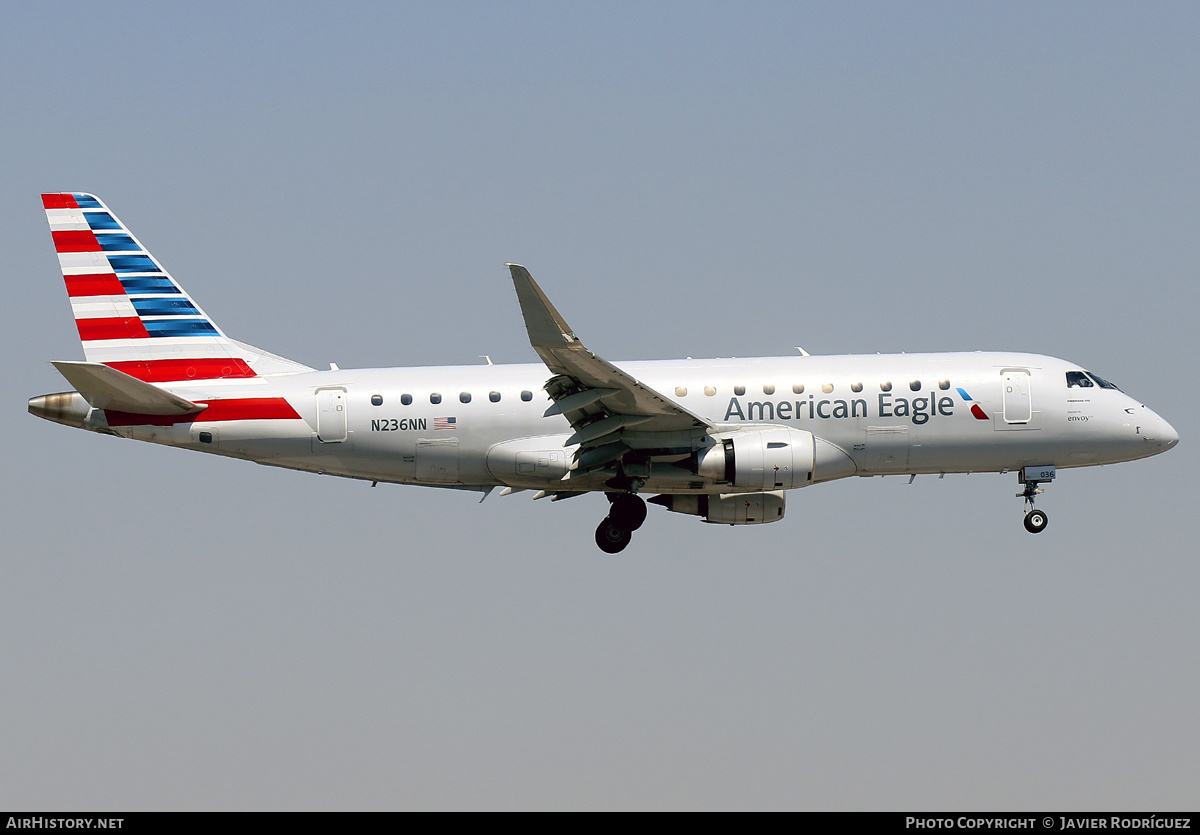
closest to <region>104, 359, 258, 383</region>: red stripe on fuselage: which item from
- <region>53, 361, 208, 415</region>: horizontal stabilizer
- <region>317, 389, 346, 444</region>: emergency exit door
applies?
<region>53, 361, 208, 415</region>: horizontal stabilizer

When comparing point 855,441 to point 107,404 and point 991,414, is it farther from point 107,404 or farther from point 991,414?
point 107,404

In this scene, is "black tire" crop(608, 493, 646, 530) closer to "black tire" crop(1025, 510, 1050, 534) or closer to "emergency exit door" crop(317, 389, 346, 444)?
→ "emergency exit door" crop(317, 389, 346, 444)

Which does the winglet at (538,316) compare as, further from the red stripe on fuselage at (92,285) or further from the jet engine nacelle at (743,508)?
the red stripe on fuselage at (92,285)

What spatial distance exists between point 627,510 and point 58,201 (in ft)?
60.2

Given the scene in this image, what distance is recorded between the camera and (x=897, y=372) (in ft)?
133

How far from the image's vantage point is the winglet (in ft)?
109

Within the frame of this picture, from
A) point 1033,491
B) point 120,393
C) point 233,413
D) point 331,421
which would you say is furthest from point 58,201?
point 1033,491

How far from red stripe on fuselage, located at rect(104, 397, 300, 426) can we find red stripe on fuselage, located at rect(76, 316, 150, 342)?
2.98 meters

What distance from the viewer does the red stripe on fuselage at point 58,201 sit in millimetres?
41969

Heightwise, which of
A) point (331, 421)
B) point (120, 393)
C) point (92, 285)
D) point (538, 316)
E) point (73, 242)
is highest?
point (73, 242)

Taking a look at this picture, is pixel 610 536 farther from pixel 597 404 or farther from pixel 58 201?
pixel 58 201

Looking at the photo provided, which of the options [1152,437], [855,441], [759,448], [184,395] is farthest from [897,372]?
[184,395]

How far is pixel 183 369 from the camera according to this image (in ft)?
134

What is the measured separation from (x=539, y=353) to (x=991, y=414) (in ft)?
43.2
